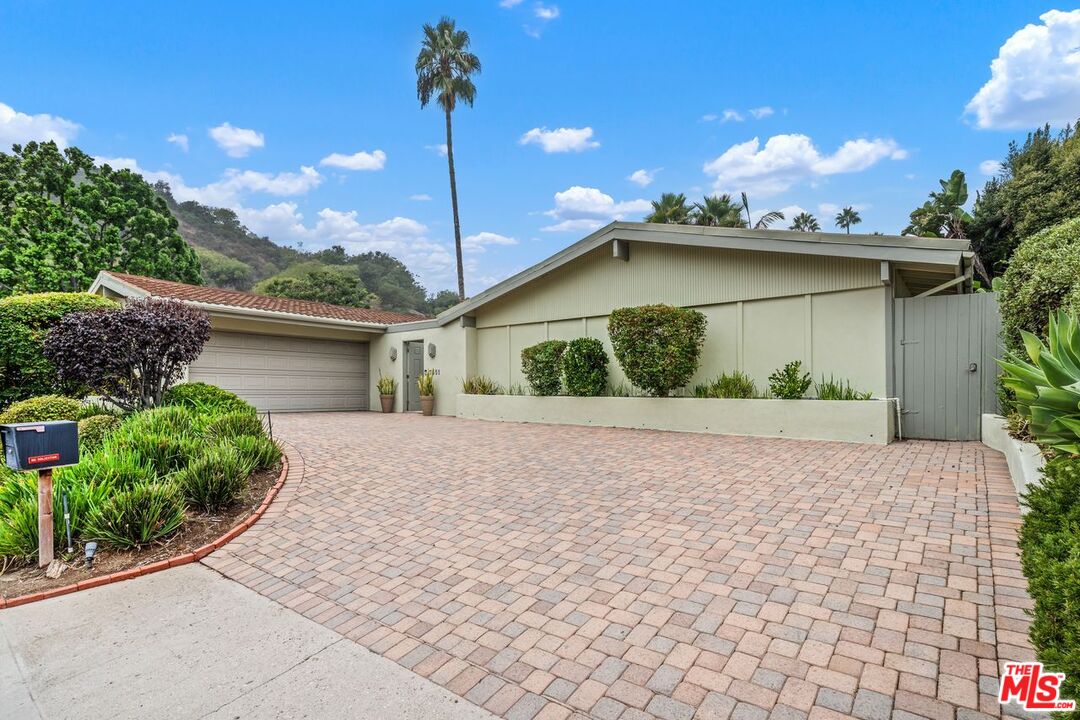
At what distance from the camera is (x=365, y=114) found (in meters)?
18.5

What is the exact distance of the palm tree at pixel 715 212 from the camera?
25.5 meters

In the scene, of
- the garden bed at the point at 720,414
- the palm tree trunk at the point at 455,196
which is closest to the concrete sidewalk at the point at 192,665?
the garden bed at the point at 720,414

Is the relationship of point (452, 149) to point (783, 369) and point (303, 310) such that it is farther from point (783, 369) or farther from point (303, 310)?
point (783, 369)

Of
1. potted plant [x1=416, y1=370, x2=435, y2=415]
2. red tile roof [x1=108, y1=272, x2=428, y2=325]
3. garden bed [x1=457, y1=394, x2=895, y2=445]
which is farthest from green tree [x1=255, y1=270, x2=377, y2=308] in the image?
garden bed [x1=457, y1=394, x2=895, y2=445]

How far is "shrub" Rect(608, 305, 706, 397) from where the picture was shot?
909 centimetres

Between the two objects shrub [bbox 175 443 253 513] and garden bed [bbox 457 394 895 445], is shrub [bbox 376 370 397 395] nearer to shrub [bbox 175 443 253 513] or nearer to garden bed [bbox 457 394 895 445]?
garden bed [bbox 457 394 895 445]

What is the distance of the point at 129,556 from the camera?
3859mm

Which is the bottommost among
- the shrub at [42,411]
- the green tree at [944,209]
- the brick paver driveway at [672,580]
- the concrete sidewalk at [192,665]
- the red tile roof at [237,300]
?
the concrete sidewalk at [192,665]

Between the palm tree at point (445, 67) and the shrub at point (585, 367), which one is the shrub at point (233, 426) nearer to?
the shrub at point (585, 367)

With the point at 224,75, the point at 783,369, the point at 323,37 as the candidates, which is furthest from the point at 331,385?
the point at 783,369

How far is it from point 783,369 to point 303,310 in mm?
12372

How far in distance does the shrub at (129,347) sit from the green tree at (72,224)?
46.5 ft

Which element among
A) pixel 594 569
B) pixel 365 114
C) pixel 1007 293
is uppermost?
pixel 365 114

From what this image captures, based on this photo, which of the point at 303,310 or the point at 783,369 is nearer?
the point at 783,369
